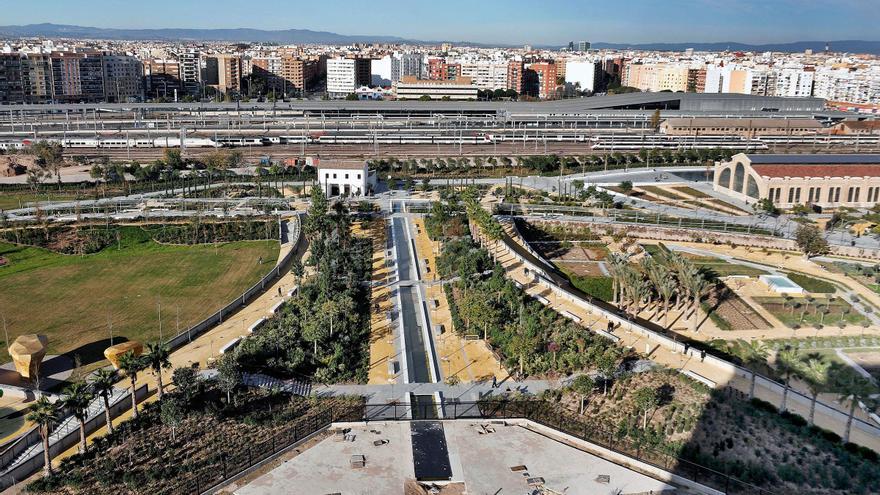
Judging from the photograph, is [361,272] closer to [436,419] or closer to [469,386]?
[469,386]

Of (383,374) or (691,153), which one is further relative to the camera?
(691,153)

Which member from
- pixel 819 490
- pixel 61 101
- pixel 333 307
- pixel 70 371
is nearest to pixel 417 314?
pixel 333 307

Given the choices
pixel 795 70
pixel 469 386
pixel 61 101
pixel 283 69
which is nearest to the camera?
pixel 469 386

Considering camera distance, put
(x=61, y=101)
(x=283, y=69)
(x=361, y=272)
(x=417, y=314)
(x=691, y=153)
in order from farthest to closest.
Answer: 1. (x=283, y=69)
2. (x=61, y=101)
3. (x=691, y=153)
4. (x=361, y=272)
5. (x=417, y=314)

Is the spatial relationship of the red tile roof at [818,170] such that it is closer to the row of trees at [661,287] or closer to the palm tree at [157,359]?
the row of trees at [661,287]

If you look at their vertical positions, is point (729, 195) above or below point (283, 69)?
below

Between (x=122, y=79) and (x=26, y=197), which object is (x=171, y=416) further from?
(x=122, y=79)

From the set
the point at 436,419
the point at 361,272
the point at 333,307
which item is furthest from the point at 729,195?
the point at 436,419
